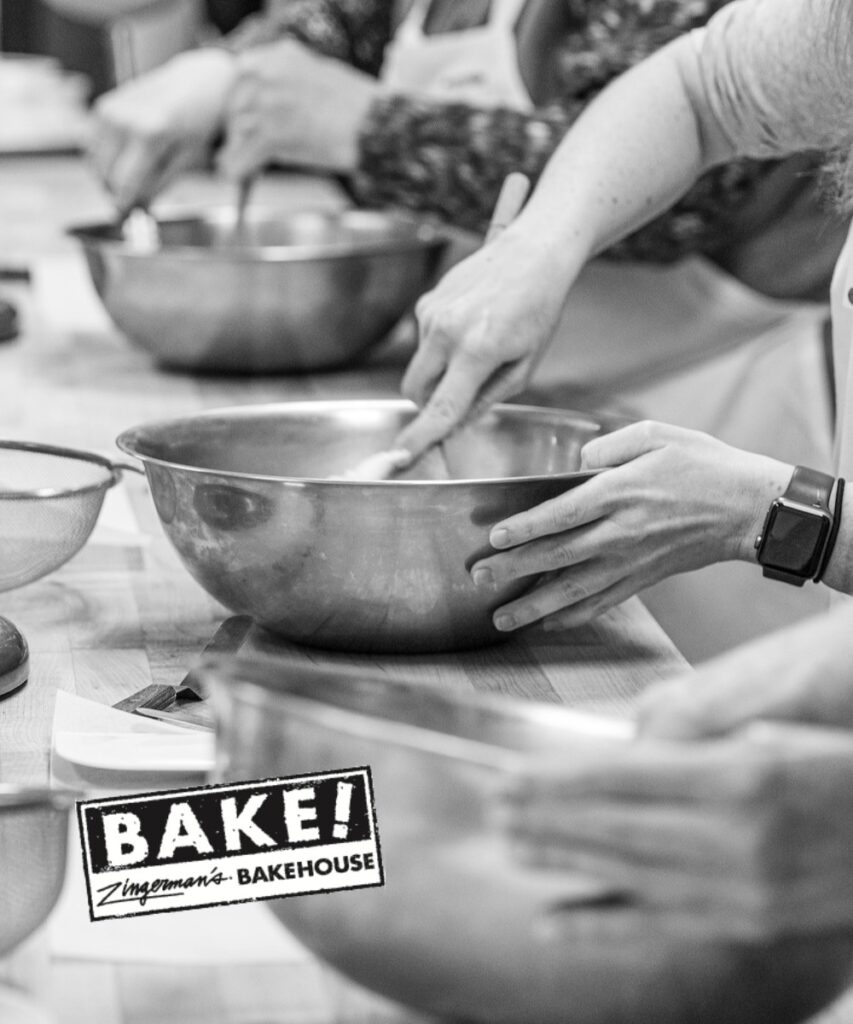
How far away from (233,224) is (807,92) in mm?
989

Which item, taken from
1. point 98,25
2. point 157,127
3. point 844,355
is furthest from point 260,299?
point 98,25

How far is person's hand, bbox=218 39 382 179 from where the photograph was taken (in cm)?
191

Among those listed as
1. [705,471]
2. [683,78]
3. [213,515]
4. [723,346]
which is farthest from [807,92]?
[723,346]

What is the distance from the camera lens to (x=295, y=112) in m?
1.92


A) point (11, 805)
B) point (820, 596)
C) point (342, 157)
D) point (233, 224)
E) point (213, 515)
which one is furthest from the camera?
point (233, 224)

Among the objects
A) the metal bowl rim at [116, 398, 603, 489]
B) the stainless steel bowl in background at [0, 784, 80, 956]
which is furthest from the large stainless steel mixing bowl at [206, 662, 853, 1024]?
the metal bowl rim at [116, 398, 603, 489]

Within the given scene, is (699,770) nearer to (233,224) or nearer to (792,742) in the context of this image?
(792,742)

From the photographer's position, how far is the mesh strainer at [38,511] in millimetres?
938

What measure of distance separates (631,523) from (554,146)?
2.89 ft

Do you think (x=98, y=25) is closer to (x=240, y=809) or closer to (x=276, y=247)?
(x=276, y=247)

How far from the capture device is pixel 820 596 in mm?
1784

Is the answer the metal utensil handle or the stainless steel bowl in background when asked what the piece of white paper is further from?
the stainless steel bowl in background

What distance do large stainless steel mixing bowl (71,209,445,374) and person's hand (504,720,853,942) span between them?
1.29 metres

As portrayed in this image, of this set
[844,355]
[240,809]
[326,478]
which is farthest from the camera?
[844,355]
